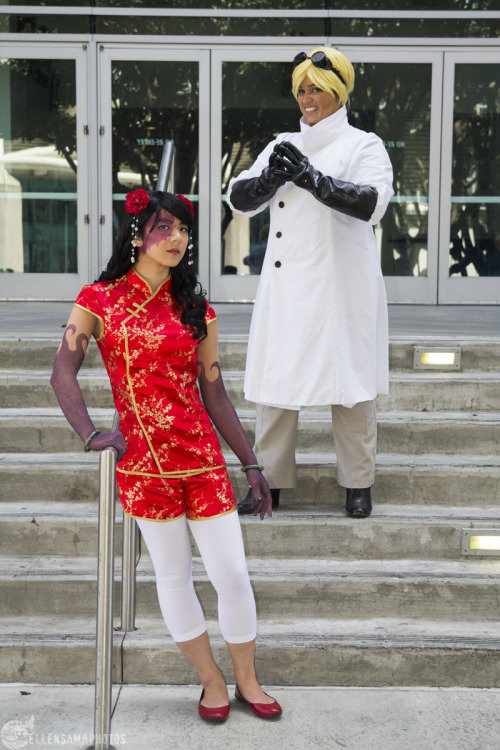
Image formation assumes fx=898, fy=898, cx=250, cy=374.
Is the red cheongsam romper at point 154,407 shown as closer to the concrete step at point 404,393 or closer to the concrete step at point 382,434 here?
the concrete step at point 382,434

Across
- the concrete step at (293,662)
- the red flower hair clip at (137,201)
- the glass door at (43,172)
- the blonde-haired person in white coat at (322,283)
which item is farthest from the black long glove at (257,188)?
the glass door at (43,172)

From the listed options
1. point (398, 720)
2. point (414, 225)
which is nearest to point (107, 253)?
point (414, 225)

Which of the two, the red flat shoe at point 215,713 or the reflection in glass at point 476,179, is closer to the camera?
the red flat shoe at point 215,713

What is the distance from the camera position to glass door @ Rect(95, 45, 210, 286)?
8.26 meters

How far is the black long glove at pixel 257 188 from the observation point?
3561mm

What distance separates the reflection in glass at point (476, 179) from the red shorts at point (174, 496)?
20.3 ft

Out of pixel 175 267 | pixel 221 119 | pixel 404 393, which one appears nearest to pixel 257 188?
pixel 175 267

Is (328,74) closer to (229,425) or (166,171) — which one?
(166,171)

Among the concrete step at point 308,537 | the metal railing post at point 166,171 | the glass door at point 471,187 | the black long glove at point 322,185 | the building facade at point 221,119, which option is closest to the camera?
the black long glove at point 322,185

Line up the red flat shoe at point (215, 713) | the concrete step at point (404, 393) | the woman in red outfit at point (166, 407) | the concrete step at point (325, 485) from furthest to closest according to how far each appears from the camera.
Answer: the concrete step at point (404, 393) → the concrete step at point (325, 485) → the red flat shoe at point (215, 713) → the woman in red outfit at point (166, 407)

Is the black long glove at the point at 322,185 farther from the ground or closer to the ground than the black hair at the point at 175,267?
farther from the ground

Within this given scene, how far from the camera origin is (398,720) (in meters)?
3.00

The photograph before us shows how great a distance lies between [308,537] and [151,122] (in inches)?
222

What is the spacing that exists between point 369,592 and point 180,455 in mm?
1204
